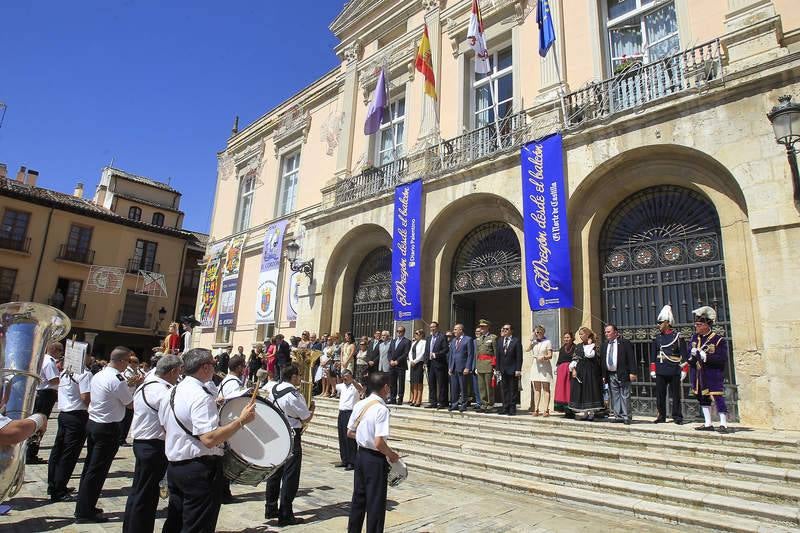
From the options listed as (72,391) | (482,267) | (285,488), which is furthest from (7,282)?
(285,488)

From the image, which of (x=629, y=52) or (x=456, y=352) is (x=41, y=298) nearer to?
(x=456, y=352)

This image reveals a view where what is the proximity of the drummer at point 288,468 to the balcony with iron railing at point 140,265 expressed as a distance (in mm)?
29705

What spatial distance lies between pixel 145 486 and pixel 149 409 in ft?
2.13

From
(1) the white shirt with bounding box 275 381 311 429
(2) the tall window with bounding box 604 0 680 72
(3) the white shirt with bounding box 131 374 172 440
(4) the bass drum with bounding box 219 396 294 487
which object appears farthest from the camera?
(2) the tall window with bounding box 604 0 680 72

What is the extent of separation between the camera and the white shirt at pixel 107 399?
514cm

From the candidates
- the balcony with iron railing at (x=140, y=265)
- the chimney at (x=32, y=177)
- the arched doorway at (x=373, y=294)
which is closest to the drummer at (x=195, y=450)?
the arched doorway at (x=373, y=294)

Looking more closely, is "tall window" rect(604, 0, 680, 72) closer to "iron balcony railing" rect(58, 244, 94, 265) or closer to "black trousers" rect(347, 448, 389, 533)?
"black trousers" rect(347, 448, 389, 533)

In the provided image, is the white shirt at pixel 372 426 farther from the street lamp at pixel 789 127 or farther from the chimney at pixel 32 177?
the chimney at pixel 32 177

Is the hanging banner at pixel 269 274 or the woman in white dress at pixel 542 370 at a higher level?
the hanging banner at pixel 269 274

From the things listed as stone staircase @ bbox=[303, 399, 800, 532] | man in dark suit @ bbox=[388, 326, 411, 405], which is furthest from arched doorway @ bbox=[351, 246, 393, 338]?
stone staircase @ bbox=[303, 399, 800, 532]

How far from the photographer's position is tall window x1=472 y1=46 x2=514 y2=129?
43.2 feet

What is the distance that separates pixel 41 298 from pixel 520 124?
2789 cm

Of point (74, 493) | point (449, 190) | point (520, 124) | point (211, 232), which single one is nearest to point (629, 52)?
point (520, 124)

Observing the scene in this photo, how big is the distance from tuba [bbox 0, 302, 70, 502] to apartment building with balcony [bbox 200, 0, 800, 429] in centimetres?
850
